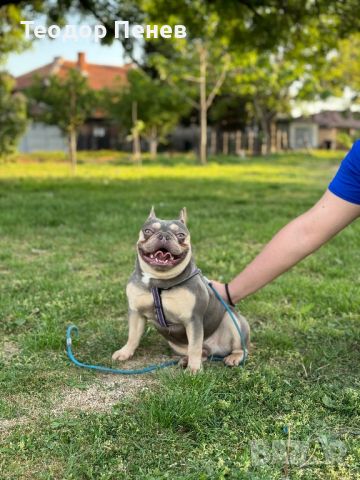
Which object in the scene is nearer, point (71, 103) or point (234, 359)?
point (234, 359)

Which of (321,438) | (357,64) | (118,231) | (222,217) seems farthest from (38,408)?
(357,64)

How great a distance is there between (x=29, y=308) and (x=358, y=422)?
108 inches

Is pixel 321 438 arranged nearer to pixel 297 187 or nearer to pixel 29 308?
pixel 29 308

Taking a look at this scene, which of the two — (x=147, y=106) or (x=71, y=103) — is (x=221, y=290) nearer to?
(x=71, y=103)

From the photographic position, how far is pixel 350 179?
3.14 m

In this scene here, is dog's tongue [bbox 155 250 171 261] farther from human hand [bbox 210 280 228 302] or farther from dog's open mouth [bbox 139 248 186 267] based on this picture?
human hand [bbox 210 280 228 302]

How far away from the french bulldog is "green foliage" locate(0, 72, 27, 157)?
26.4 m

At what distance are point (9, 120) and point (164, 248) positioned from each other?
1078 inches

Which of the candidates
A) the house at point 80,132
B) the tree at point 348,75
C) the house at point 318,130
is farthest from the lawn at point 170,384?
the house at point 318,130

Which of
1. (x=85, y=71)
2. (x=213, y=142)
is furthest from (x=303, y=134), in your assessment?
(x=85, y=71)

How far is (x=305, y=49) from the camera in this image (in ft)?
51.3

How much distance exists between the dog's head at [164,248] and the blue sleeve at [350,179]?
33.8 inches

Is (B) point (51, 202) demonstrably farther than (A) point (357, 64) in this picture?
No

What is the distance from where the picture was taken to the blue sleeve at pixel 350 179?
311cm
